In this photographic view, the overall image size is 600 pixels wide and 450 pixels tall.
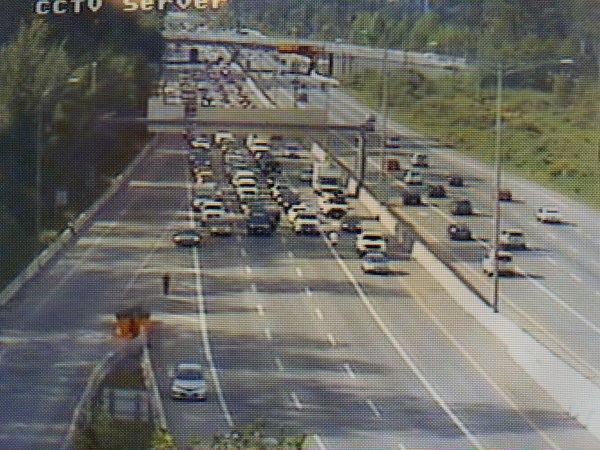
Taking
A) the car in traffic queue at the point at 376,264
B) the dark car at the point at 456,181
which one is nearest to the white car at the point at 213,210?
the car in traffic queue at the point at 376,264

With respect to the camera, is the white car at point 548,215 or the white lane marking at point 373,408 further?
the white car at point 548,215

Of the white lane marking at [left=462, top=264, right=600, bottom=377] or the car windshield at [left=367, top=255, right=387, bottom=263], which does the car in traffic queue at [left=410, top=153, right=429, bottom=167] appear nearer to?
the white lane marking at [left=462, top=264, right=600, bottom=377]

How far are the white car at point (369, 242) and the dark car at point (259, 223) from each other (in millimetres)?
231

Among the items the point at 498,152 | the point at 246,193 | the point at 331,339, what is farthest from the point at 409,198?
the point at 331,339

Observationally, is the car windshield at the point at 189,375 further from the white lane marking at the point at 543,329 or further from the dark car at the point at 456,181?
the dark car at the point at 456,181

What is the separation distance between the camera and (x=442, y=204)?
5156mm

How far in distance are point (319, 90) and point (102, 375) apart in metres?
1.04

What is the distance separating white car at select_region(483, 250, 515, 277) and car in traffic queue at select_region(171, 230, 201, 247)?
2.66 ft

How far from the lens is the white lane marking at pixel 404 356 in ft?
13.3

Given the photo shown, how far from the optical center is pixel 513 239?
5289 millimetres

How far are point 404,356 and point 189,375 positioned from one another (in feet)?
1.71

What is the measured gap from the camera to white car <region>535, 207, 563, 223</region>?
5.23m

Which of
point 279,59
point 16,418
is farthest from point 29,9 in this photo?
point 16,418

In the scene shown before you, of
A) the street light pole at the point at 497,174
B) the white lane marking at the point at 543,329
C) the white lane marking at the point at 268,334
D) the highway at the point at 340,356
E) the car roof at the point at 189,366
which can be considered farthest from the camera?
the street light pole at the point at 497,174
